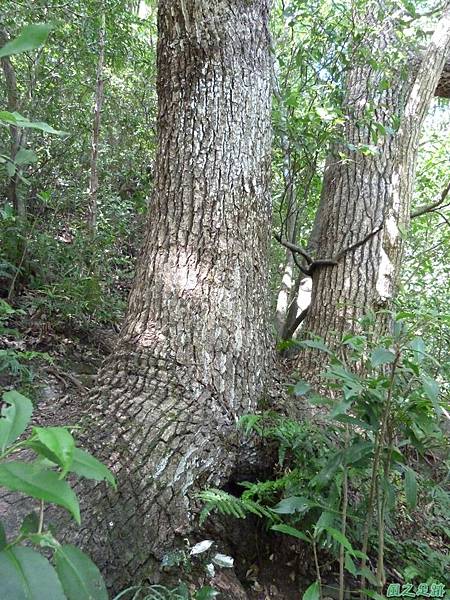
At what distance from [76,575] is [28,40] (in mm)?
899

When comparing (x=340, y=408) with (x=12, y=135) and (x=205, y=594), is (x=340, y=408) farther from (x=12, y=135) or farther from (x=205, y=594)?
(x=12, y=135)

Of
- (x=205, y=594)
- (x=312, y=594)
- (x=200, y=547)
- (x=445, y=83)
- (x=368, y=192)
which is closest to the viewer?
(x=312, y=594)

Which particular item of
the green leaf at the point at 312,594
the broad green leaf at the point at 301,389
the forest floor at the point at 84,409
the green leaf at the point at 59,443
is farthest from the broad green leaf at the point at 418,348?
the green leaf at the point at 59,443

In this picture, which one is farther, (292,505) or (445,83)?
(445,83)

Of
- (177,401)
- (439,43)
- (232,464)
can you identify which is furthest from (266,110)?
(439,43)

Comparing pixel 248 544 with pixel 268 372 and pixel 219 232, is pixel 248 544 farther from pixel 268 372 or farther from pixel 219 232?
pixel 219 232

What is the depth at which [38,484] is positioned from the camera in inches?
28.7

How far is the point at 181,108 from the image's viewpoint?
2816mm

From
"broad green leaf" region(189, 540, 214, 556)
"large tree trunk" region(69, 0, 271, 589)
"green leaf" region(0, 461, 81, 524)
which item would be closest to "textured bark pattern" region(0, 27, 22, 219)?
"large tree trunk" region(69, 0, 271, 589)

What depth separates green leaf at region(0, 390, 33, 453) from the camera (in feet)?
2.59

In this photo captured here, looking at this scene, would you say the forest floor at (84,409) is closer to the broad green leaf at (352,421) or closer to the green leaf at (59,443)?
the broad green leaf at (352,421)

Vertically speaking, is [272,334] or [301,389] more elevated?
[272,334]

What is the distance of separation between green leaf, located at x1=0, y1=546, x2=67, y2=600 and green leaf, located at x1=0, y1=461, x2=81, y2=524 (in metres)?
0.11

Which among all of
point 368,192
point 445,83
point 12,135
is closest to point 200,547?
point 368,192
